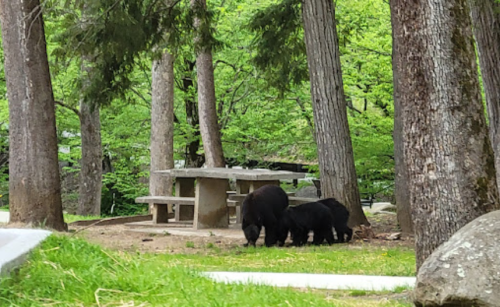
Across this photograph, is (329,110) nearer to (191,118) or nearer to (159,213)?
(159,213)

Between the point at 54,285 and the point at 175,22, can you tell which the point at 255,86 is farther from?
the point at 54,285

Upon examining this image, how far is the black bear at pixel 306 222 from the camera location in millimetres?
12922

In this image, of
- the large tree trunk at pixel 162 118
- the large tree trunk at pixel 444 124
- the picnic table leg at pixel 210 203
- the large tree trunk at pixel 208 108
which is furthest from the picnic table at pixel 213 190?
the large tree trunk at pixel 444 124

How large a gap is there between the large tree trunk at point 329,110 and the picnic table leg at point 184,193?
4593 millimetres

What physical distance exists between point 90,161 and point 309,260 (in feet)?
49.3

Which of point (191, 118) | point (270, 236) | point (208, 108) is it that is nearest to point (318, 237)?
point (270, 236)

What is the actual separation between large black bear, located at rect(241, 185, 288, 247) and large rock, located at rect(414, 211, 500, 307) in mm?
7121

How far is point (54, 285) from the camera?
17.3ft

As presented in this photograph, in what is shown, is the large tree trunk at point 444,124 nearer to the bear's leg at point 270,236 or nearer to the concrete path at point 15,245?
the concrete path at point 15,245

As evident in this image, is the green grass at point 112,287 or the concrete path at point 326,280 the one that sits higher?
the green grass at point 112,287

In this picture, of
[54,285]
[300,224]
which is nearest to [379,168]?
[300,224]

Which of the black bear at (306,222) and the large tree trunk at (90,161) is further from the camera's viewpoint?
the large tree trunk at (90,161)

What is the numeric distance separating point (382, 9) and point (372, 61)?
2.56 metres

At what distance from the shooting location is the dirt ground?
12.7 metres
